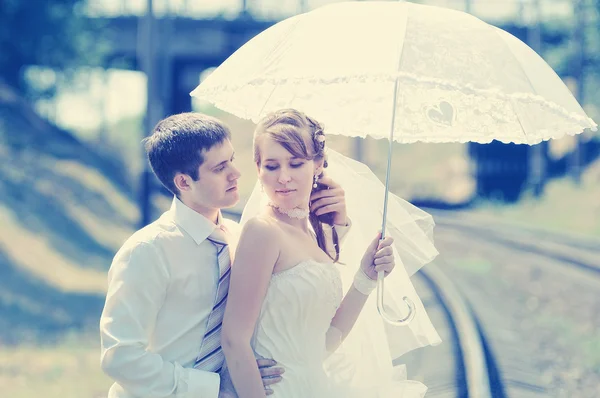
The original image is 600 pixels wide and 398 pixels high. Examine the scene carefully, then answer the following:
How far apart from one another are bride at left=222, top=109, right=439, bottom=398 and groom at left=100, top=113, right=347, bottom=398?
12 cm

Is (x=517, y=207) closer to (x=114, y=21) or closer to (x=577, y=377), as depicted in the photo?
(x=114, y=21)

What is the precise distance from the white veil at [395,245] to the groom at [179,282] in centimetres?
86

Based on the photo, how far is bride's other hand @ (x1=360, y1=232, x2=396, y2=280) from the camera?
362 centimetres

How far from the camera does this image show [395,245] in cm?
427

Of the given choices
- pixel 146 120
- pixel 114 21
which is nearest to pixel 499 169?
pixel 114 21

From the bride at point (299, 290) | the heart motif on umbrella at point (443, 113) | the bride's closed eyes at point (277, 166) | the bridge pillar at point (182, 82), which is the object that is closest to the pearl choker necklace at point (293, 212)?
the bride at point (299, 290)

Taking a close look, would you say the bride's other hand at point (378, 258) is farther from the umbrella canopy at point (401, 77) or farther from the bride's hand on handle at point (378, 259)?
the umbrella canopy at point (401, 77)

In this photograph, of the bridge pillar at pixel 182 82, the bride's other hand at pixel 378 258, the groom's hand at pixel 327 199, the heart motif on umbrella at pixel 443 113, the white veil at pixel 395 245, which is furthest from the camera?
the bridge pillar at pixel 182 82

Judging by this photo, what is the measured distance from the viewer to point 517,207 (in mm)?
32938

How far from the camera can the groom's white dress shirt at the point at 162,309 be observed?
305cm

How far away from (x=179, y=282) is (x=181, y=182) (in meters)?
0.38

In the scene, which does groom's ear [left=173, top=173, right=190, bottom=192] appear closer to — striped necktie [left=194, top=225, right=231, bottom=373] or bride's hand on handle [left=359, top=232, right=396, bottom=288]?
striped necktie [left=194, top=225, right=231, bottom=373]

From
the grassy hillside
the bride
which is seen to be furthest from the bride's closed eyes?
the grassy hillside

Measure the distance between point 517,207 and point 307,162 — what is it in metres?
30.6
